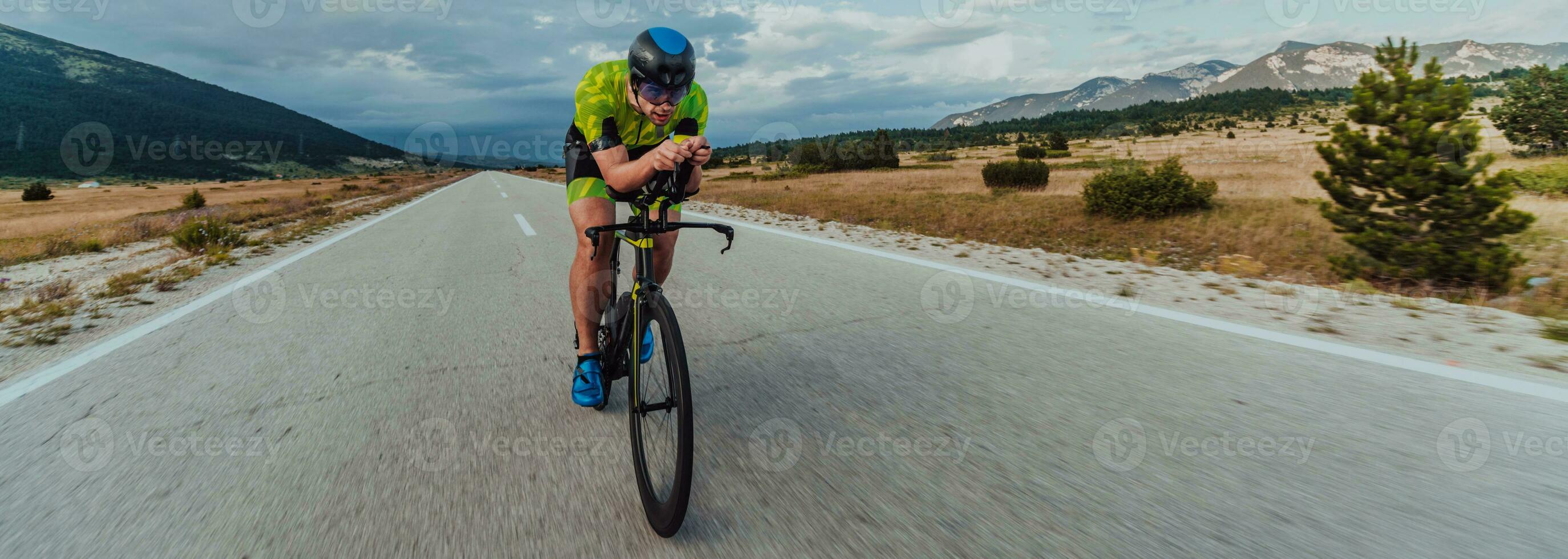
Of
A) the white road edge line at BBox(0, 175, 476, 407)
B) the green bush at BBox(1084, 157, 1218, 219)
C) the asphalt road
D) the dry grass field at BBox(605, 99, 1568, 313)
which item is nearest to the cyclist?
the asphalt road

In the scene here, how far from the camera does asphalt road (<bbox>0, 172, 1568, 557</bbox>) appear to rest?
6.00 ft

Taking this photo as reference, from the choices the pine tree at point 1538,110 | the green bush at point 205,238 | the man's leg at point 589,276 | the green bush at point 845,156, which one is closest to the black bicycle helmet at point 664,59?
the man's leg at point 589,276

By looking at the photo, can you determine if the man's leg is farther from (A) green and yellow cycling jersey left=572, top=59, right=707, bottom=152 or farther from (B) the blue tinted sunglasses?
(B) the blue tinted sunglasses

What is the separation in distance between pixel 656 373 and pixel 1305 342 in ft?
12.0

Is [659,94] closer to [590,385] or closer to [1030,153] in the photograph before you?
[590,385]

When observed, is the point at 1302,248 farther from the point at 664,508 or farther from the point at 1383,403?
the point at 664,508

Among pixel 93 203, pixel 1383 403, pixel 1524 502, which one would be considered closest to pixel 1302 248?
pixel 1383 403

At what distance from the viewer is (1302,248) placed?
9086 mm

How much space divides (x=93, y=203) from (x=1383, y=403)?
57.6 metres

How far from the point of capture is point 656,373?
208 centimetres

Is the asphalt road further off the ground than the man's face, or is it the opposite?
the man's face

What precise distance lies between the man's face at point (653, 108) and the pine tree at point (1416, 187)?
8.34m

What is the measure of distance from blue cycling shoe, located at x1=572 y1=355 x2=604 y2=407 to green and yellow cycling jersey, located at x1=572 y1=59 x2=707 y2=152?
3.21 feet

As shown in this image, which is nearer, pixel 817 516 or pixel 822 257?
pixel 817 516
